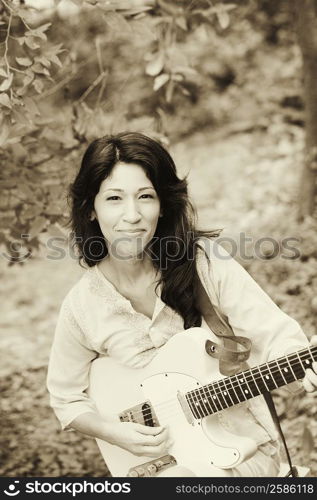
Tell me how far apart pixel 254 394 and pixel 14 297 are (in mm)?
2302

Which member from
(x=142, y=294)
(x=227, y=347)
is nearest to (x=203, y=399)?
(x=227, y=347)

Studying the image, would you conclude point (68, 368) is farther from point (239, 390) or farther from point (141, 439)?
point (239, 390)

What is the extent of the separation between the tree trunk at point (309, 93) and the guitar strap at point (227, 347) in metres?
1.89

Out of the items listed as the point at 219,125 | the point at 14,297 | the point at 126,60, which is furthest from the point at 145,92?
the point at 14,297

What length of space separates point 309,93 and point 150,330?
219 cm

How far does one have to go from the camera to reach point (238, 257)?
12.1ft

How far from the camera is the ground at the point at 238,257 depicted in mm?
3025

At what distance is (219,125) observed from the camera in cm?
417

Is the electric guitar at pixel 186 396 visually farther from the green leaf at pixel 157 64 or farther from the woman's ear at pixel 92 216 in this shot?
the green leaf at pixel 157 64

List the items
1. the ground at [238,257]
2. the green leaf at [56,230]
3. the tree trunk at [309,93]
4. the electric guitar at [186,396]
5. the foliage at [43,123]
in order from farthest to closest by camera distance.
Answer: the tree trunk at [309,93] < the ground at [238,257] < the green leaf at [56,230] < the foliage at [43,123] < the electric guitar at [186,396]

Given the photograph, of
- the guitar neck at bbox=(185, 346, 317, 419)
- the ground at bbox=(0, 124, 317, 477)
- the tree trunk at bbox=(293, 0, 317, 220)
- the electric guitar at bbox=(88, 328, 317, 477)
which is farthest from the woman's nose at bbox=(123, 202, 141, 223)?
the tree trunk at bbox=(293, 0, 317, 220)

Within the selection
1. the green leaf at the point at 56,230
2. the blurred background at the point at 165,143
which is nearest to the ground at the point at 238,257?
the blurred background at the point at 165,143

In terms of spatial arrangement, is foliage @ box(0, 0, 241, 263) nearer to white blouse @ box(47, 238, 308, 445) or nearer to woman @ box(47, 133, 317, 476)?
woman @ box(47, 133, 317, 476)

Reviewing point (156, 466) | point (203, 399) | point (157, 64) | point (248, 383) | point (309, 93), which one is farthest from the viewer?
point (309, 93)
